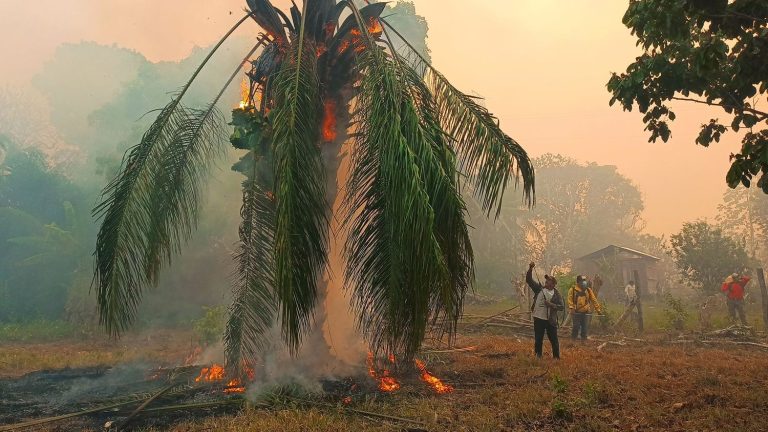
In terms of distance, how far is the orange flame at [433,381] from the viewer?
8.12 metres

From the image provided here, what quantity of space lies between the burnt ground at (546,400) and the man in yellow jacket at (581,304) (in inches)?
118

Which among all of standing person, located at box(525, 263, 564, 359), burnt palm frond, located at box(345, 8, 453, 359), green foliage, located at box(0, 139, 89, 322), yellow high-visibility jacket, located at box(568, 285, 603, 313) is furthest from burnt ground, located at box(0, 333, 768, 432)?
green foliage, located at box(0, 139, 89, 322)

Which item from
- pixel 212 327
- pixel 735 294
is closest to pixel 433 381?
pixel 212 327

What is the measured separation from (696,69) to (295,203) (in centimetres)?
494

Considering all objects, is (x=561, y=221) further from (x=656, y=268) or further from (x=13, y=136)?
Answer: (x=13, y=136)

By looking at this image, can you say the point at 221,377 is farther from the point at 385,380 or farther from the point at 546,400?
the point at 546,400

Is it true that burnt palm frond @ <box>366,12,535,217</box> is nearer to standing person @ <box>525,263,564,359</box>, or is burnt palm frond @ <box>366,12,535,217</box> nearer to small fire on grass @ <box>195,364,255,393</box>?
standing person @ <box>525,263,564,359</box>

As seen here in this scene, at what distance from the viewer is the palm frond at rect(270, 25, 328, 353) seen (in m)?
4.77

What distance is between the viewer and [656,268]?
134 feet

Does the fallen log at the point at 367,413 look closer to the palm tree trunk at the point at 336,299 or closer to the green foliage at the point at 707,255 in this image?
the palm tree trunk at the point at 336,299

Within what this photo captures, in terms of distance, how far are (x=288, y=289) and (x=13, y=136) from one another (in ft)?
151

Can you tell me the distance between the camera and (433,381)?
340 inches

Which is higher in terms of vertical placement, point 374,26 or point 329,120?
point 374,26

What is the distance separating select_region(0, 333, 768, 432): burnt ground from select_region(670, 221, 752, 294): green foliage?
56.6 feet
